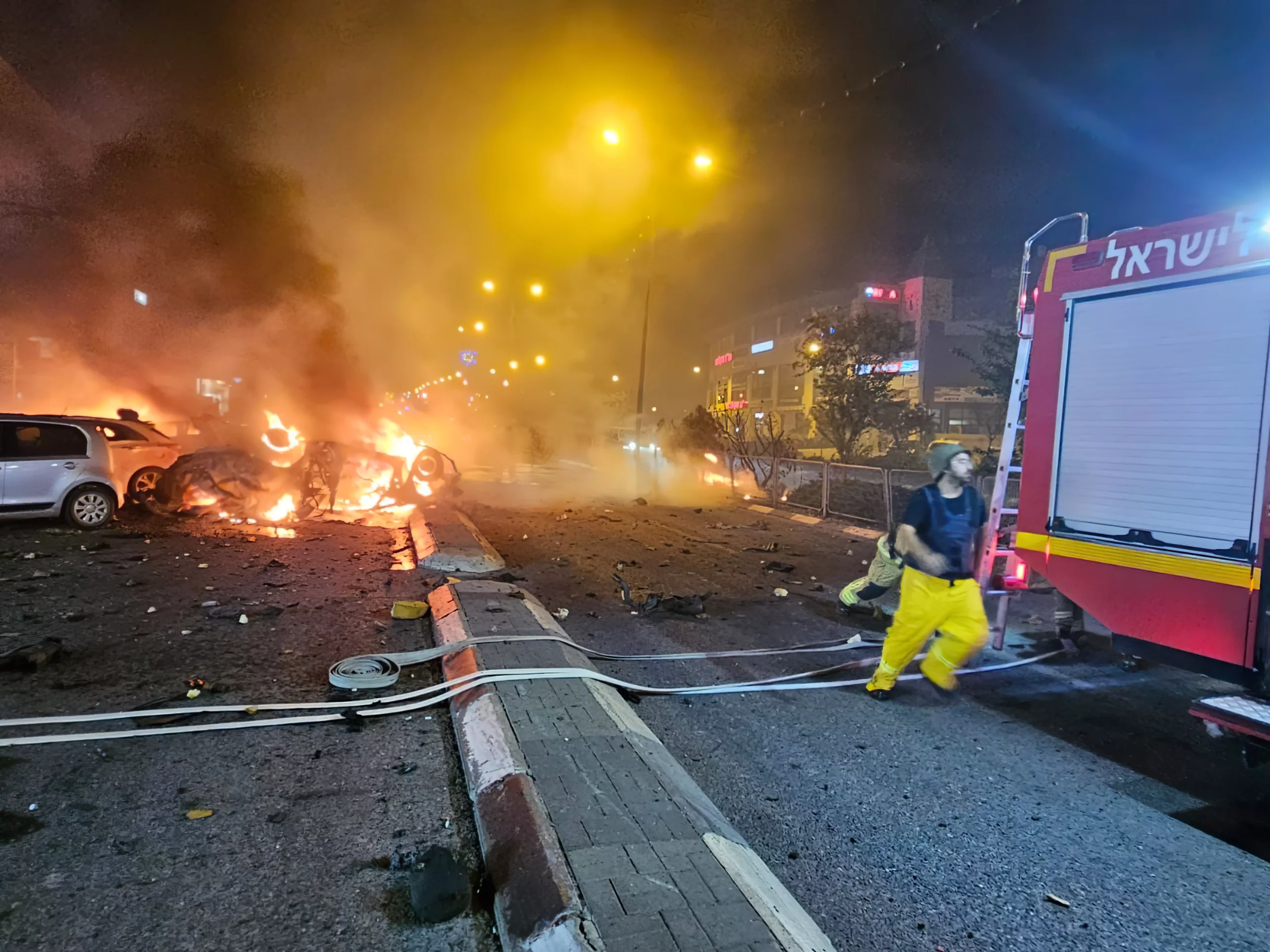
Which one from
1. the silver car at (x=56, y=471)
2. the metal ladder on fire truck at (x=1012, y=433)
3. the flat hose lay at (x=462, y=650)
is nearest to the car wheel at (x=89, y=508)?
the silver car at (x=56, y=471)

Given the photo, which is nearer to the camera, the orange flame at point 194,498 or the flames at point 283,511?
the orange flame at point 194,498

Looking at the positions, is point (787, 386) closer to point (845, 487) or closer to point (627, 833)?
point (845, 487)

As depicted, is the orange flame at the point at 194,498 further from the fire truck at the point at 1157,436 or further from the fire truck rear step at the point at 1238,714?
the fire truck rear step at the point at 1238,714

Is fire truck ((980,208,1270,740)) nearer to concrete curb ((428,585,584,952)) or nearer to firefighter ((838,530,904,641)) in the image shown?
firefighter ((838,530,904,641))

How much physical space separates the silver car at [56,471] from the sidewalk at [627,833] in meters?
8.40

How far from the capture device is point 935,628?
165 inches

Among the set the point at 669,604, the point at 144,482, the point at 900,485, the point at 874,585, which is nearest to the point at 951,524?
the point at 874,585

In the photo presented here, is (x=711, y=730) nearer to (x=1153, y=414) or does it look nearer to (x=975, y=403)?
(x=1153, y=414)

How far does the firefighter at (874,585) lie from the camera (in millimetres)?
5738

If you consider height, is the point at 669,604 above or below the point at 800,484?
below

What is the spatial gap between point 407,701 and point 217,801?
1151 mm

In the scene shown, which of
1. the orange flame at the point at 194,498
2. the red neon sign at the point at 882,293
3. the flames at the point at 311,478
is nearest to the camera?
the orange flame at the point at 194,498

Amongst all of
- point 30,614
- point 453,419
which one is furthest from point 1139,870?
point 453,419

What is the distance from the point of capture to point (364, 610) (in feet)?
19.1
